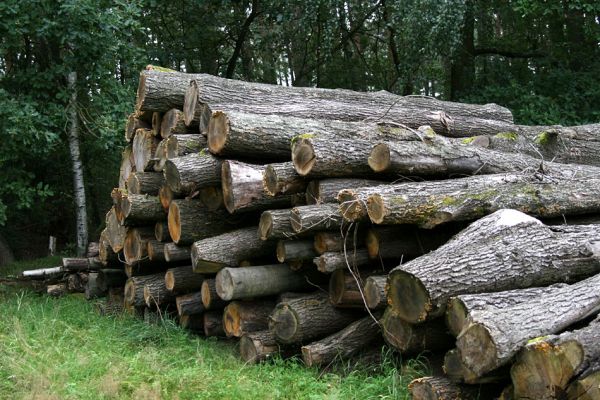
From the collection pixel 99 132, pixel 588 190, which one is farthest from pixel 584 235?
pixel 99 132

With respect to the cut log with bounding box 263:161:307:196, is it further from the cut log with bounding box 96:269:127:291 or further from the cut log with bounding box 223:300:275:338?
the cut log with bounding box 96:269:127:291

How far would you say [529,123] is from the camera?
45.7 feet

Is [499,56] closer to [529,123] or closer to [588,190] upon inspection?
[529,123]

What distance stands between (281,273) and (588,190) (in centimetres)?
296

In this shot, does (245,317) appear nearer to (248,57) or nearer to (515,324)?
(515,324)

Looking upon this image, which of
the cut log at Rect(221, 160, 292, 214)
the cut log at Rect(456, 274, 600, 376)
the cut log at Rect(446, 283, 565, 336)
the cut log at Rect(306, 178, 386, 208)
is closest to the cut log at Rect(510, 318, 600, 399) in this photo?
the cut log at Rect(456, 274, 600, 376)

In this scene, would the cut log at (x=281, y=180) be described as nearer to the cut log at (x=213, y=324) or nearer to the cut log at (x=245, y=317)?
the cut log at (x=245, y=317)

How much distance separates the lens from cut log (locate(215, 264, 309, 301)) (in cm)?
647

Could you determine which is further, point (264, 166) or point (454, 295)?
point (264, 166)

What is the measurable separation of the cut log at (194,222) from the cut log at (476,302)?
121 inches

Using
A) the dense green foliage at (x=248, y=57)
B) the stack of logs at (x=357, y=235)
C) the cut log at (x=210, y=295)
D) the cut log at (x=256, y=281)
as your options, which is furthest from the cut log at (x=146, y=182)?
the dense green foliage at (x=248, y=57)

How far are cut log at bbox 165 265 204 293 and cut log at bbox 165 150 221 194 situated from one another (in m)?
0.97

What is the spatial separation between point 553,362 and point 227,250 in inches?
134

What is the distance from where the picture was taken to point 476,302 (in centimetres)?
456
